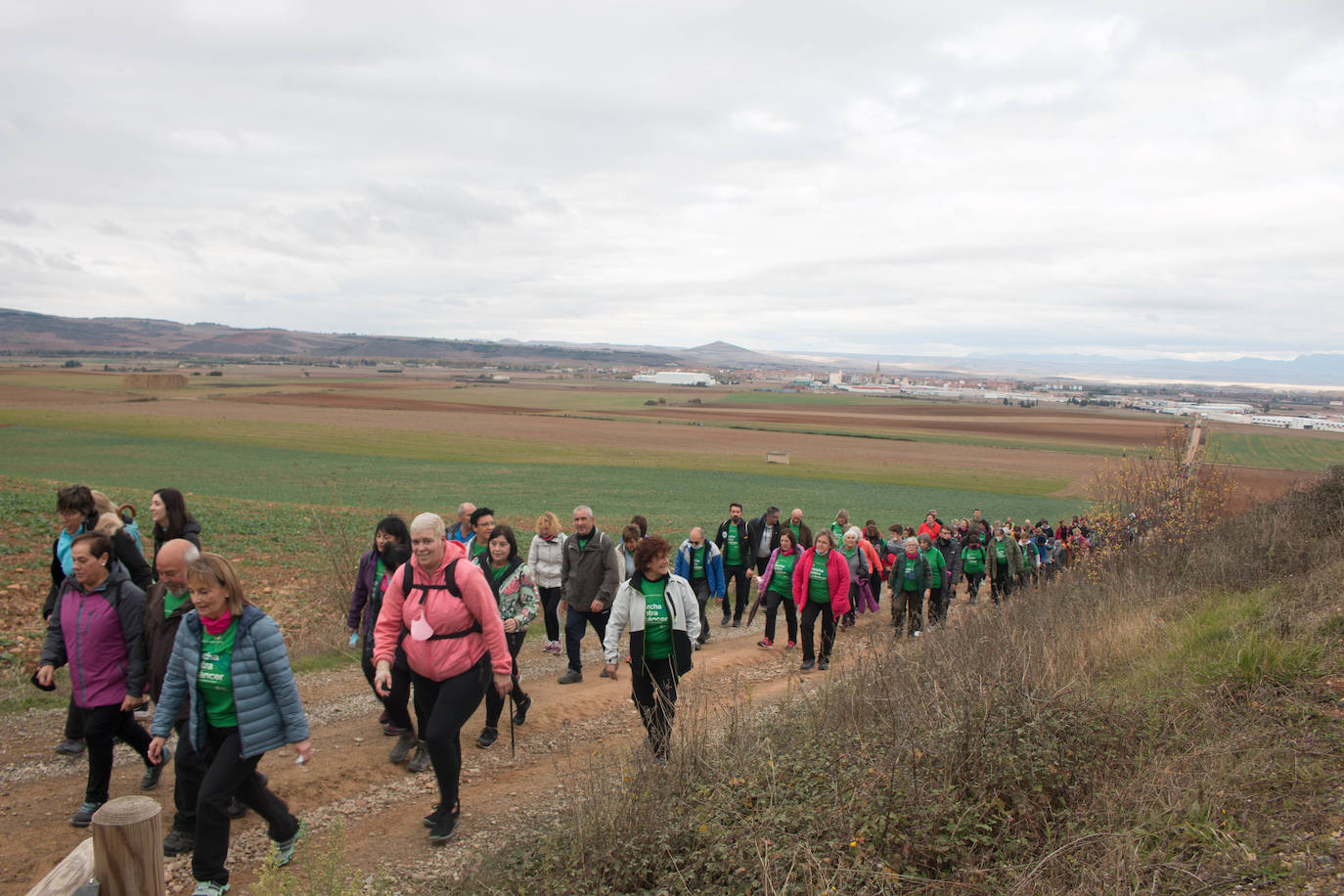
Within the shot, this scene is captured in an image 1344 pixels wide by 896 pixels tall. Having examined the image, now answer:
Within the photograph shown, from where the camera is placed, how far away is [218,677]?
4.20 m

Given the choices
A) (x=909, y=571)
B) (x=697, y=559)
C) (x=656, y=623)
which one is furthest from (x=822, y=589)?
(x=656, y=623)

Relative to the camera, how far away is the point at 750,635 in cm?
1145

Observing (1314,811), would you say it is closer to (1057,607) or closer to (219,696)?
(1057,607)

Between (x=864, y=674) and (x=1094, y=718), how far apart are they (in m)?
1.54

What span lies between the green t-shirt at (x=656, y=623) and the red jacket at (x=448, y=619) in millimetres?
1163

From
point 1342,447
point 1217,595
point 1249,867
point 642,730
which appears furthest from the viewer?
point 1342,447

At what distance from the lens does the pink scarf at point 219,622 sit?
4.21 m

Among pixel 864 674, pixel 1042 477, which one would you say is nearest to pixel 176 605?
pixel 864 674

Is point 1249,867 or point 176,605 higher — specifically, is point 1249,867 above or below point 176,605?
below

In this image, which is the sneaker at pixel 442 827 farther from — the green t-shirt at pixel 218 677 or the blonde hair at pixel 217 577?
the blonde hair at pixel 217 577

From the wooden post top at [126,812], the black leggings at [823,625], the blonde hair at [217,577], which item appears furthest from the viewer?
the black leggings at [823,625]

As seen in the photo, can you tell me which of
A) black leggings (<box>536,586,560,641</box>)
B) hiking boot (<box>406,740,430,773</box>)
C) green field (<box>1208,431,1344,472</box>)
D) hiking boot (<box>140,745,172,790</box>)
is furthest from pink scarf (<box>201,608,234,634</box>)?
green field (<box>1208,431,1344,472</box>)

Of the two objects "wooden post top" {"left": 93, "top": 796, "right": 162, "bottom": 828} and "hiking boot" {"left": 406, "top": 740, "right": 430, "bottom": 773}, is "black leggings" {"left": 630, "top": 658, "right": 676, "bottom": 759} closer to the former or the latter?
"hiking boot" {"left": 406, "top": 740, "right": 430, "bottom": 773}

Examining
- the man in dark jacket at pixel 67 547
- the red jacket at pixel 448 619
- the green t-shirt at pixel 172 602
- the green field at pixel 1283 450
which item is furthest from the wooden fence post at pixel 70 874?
the green field at pixel 1283 450
